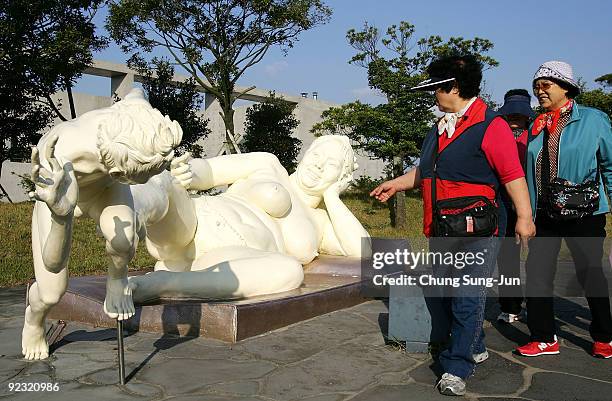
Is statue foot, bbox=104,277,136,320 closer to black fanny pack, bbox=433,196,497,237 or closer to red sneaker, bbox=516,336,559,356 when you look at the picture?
black fanny pack, bbox=433,196,497,237

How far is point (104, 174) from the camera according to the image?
2342mm

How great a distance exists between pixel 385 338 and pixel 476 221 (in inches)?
46.6

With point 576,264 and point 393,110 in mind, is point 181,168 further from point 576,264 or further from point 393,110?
point 393,110

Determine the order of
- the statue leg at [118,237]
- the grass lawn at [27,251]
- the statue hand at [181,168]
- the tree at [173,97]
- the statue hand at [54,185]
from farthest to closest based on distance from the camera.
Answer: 1. the tree at [173,97]
2. the grass lawn at [27,251]
3. the statue hand at [181,168]
4. the statue leg at [118,237]
5. the statue hand at [54,185]

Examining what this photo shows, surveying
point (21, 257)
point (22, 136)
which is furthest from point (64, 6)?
point (21, 257)

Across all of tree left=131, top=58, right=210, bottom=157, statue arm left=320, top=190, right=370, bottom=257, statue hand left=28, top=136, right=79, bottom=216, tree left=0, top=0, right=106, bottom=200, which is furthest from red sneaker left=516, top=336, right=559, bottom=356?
tree left=131, top=58, right=210, bottom=157

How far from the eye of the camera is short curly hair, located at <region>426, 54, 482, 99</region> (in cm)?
258

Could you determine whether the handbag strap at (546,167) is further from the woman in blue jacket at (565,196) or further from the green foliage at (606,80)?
the green foliage at (606,80)

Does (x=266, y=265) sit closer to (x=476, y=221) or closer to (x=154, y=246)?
(x=154, y=246)

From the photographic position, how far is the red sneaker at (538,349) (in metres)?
3.13

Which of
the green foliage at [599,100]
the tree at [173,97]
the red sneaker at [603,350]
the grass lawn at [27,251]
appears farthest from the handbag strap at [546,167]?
the green foliage at [599,100]

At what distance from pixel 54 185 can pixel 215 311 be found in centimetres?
135

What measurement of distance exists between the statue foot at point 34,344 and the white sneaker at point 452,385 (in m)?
1.89

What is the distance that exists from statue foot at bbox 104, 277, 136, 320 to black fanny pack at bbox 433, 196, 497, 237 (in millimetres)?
1389
